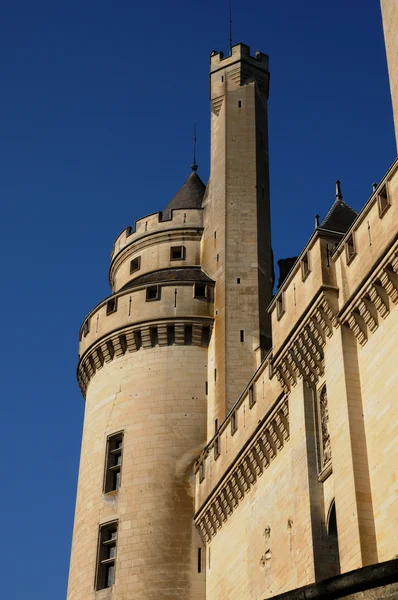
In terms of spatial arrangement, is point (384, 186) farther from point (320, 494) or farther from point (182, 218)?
point (182, 218)

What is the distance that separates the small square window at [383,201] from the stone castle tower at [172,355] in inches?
401

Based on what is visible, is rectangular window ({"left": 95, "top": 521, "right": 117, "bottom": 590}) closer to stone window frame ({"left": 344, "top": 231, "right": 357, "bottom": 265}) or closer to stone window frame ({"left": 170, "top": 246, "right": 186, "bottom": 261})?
stone window frame ({"left": 170, "top": 246, "right": 186, "bottom": 261})

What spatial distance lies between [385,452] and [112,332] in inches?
555

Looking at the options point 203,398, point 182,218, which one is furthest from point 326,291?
point 182,218

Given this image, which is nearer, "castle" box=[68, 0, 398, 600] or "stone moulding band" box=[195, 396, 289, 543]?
"castle" box=[68, 0, 398, 600]

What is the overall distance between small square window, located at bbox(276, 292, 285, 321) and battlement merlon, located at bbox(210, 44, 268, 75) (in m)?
13.6

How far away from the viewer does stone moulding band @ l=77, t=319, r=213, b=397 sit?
2755 centimetres

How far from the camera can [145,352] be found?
2767cm

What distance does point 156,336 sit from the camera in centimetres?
2773

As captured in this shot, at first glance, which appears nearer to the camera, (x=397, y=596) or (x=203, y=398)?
(x=397, y=596)

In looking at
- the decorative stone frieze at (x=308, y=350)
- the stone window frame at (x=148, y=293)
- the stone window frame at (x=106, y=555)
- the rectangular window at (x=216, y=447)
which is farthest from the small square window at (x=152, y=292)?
the decorative stone frieze at (x=308, y=350)

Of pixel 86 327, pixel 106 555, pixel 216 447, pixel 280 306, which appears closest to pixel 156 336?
pixel 86 327

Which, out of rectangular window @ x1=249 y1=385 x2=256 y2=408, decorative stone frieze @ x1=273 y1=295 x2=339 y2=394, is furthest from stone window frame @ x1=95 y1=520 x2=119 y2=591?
decorative stone frieze @ x1=273 y1=295 x2=339 y2=394

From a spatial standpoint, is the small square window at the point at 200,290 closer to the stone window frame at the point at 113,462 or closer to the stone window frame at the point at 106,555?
the stone window frame at the point at 113,462
